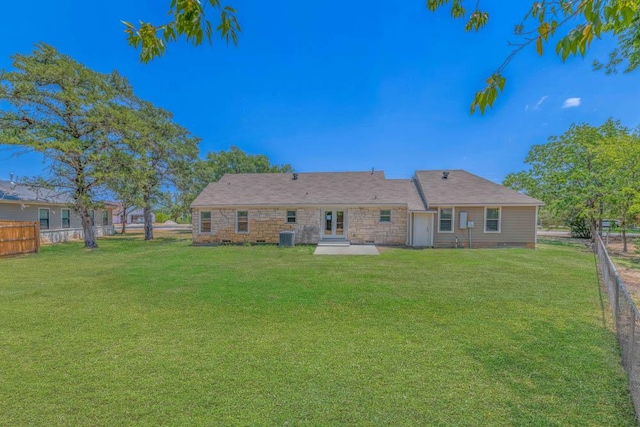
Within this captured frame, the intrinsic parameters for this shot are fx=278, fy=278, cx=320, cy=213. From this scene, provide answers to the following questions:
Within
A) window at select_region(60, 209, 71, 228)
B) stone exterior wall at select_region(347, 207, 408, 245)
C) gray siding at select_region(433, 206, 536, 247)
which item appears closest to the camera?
gray siding at select_region(433, 206, 536, 247)

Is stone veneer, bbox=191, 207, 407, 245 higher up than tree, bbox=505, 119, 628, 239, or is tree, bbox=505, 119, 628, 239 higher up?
tree, bbox=505, 119, 628, 239

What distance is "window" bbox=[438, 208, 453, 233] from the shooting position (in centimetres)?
1549

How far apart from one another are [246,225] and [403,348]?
558 inches

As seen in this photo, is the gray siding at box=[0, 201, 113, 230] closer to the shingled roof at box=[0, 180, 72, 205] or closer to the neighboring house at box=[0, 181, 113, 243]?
the neighboring house at box=[0, 181, 113, 243]

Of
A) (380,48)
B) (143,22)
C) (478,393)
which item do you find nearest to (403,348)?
(478,393)

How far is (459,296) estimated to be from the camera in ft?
20.6

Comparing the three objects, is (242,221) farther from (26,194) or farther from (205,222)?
(26,194)

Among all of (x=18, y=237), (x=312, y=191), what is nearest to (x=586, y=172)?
(x=312, y=191)

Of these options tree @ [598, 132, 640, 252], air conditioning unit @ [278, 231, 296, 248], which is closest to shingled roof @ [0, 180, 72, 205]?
air conditioning unit @ [278, 231, 296, 248]

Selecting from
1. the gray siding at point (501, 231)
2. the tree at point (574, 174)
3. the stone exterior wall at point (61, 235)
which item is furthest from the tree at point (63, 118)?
the tree at point (574, 174)

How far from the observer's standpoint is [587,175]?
54.6 feet

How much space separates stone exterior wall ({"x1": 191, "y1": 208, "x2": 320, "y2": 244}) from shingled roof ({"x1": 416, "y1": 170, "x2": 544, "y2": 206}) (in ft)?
22.3

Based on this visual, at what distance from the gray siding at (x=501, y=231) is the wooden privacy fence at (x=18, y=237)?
2034 centimetres

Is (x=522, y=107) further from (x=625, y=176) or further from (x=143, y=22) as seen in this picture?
(x=143, y=22)
